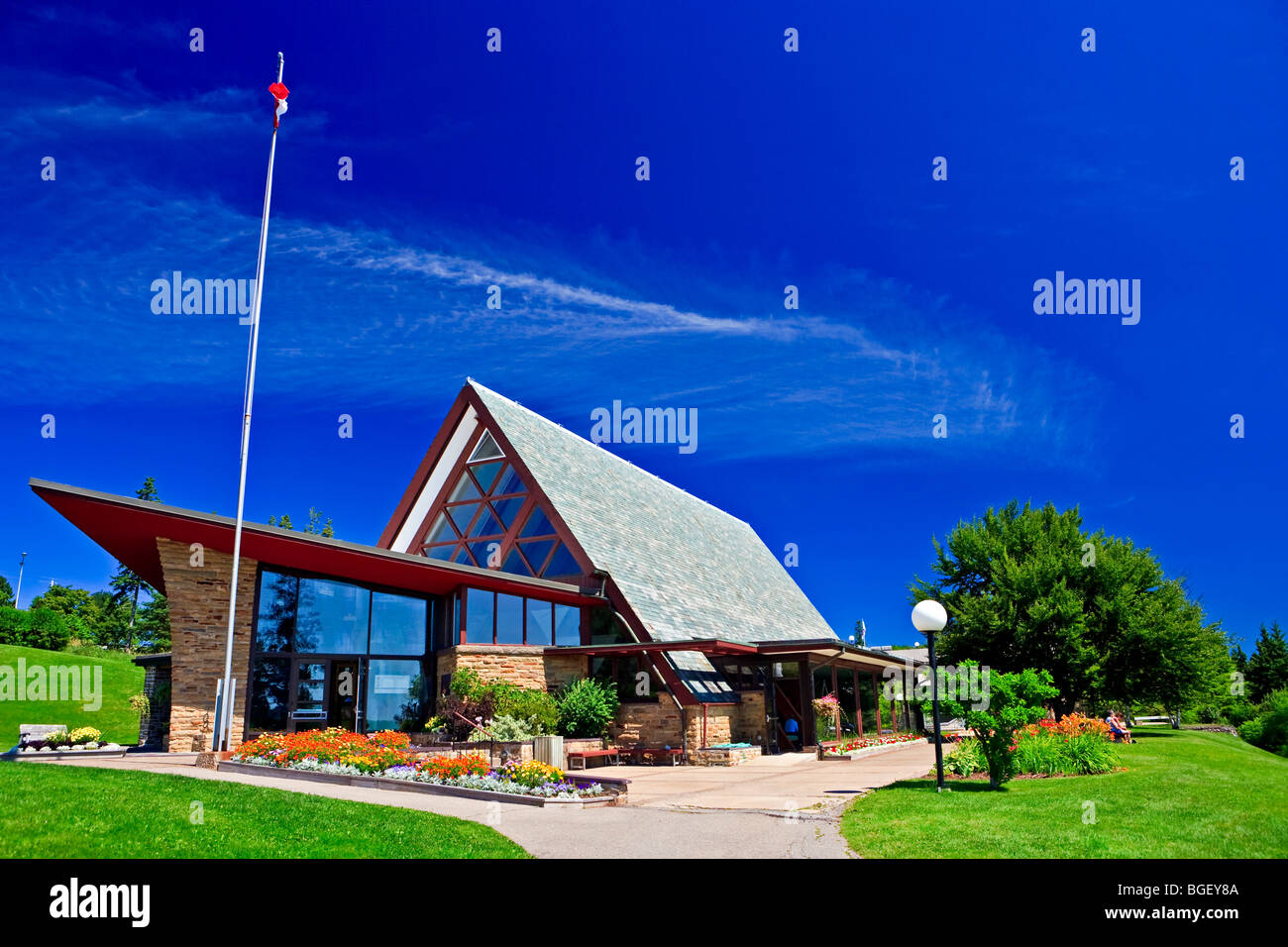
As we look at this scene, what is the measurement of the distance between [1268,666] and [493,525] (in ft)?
129

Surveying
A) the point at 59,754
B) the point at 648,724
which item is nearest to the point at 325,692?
the point at 59,754

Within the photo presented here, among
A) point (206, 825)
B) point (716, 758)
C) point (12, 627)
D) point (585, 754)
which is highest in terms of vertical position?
point (12, 627)

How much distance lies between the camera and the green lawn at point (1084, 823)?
7352 mm

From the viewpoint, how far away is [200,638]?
739 inches

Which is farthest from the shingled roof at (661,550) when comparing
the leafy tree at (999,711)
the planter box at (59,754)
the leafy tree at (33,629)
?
the leafy tree at (33,629)

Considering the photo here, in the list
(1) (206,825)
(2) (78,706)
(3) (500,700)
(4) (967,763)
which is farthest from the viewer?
(2) (78,706)

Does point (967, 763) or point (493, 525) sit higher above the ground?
point (493, 525)

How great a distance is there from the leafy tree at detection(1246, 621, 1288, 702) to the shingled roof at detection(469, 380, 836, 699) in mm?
21212

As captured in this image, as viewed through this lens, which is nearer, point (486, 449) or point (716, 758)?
point (716, 758)

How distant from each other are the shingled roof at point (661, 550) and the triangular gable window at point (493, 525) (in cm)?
90

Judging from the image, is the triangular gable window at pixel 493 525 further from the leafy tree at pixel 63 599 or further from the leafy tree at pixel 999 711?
the leafy tree at pixel 63 599

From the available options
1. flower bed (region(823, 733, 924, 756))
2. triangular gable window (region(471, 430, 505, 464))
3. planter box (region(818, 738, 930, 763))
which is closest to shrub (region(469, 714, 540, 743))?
planter box (region(818, 738, 930, 763))

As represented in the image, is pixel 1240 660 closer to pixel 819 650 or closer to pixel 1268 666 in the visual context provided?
pixel 1268 666
